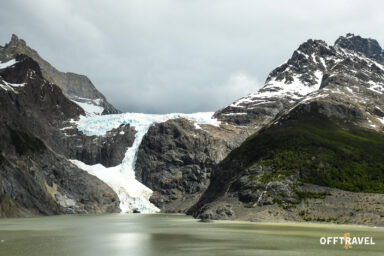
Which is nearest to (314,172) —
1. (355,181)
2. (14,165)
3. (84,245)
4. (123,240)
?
(355,181)

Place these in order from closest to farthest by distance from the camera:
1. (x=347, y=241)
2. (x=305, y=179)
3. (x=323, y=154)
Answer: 1. (x=347, y=241)
2. (x=305, y=179)
3. (x=323, y=154)

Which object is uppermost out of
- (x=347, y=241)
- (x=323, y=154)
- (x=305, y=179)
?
(x=323, y=154)

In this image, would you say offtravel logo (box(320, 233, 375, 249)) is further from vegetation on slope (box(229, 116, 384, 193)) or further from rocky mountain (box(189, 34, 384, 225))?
vegetation on slope (box(229, 116, 384, 193))

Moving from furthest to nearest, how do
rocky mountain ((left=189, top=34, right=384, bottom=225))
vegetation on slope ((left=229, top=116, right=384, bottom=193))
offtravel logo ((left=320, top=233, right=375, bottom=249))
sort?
vegetation on slope ((left=229, top=116, right=384, bottom=193))
rocky mountain ((left=189, top=34, right=384, bottom=225))
offtravel logo ((left=320, top=233, right=375, bottom=249))

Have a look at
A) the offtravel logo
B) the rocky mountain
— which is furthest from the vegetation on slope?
the offtravel logo

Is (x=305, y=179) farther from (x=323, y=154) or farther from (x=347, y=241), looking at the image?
(x=347, y=241)

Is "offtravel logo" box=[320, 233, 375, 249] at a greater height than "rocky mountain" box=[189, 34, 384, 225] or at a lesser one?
lesser

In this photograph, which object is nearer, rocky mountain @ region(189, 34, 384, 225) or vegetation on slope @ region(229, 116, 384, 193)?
rocky mountain @ region(189, 34, 384, 225)

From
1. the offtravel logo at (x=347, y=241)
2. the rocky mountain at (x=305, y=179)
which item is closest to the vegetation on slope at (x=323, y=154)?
the rocky mountain at (x=305, y=179)

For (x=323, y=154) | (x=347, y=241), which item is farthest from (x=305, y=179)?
(x=347, y=241)

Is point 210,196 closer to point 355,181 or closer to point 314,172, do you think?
point 314,172

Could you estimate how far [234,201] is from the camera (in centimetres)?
15050

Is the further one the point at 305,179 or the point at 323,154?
the point at 323,154

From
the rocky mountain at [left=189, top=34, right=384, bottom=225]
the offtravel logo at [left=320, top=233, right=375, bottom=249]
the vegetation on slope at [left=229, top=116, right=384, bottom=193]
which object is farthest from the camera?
the vegetation on slope at [left=229, top=116, right=384, bottom=193]
